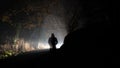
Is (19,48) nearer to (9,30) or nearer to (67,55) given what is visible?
(9,30)

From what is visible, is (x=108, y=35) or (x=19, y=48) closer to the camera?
(x=108, y=35)

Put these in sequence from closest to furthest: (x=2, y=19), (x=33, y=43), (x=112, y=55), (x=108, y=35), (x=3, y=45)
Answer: (x=112, y=55)
(x=108, y=35)
(x=3, y=45)
(x=2, y=19)
(x=33, y=43)

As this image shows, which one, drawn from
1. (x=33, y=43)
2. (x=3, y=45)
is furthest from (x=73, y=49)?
(x=33, y=43)

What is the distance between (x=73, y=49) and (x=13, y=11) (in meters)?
31.1

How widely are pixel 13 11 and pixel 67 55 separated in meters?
31.2

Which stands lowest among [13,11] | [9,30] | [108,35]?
[108,35]

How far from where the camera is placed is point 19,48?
38000 millimetres

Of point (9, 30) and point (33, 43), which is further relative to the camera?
point (33, 43)

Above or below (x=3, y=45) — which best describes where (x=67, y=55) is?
below

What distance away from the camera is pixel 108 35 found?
11477mm

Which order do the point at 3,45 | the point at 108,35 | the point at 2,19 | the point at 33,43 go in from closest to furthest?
the point at 108,35 < the point at 3,45 < the point at 2,19 < the point at 33,43

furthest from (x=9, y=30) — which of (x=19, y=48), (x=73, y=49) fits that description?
(x=73, y=49)

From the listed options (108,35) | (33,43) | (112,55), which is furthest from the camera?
(33,43)

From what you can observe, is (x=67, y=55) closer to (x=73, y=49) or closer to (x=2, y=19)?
(x=73, y=49)
